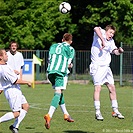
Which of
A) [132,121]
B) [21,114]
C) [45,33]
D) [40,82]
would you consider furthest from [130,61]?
[21,114]

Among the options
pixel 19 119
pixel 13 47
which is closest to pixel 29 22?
pixel 13 47

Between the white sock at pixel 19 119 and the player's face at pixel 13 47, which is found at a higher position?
the player's face at pixel 13 47

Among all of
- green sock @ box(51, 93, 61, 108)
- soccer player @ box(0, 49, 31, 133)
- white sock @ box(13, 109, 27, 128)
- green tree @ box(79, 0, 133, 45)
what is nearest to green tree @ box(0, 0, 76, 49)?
green tree @ box(79, 0, 133, 45)

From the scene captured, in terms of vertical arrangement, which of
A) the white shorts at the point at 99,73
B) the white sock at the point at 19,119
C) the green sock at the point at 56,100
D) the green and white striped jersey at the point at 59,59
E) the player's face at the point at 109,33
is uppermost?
the player's face at the point at 109,33

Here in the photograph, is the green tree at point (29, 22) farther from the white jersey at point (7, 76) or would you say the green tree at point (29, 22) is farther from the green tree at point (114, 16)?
the white jersey at point (7, 76)

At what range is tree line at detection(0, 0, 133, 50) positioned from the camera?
42.4m

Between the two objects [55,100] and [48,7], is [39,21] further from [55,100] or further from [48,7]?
[55,100]

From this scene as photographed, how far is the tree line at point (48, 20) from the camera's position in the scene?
42.4m

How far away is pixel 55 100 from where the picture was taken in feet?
40.2

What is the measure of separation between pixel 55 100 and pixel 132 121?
263 centimetres

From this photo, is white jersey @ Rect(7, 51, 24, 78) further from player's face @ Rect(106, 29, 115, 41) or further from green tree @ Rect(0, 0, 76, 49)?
green tree @ Rect(0, 0, 76, 49)

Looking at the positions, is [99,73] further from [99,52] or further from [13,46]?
[13,46]

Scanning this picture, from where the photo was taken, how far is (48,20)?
1705 inches

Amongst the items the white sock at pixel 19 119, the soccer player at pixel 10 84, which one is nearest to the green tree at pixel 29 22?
the white sock at pixel 19 119
